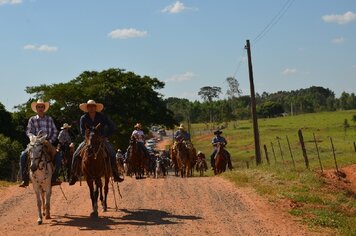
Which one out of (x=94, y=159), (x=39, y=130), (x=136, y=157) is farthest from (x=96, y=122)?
(x=136, y=157)

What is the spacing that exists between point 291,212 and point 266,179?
17.1 ft

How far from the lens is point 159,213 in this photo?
13.1 meters

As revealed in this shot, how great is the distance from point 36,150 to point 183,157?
1470 centimetres

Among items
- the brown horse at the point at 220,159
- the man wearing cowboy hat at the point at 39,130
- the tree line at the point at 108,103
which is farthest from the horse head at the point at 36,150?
the tree line at the point at 108,103

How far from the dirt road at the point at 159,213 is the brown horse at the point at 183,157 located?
320 inches

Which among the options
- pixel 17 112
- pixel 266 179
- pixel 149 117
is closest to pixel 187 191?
pixel 266 179

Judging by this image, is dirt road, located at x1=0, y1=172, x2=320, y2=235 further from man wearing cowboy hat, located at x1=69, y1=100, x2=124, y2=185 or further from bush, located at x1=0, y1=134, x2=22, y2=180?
bush, located at x1=0, y1=134, x2=22, y2=180

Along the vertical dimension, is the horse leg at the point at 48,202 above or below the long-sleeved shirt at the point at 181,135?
below

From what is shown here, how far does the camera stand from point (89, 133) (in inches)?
497

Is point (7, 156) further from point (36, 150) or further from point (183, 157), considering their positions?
point (36, 150)

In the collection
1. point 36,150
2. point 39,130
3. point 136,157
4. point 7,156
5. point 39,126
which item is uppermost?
point 39,126

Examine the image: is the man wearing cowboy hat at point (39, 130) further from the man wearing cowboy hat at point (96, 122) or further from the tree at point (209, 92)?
the tree at point (209, 92)

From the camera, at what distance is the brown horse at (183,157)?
85.8ft

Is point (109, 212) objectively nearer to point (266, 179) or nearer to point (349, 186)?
point (266, 179)
